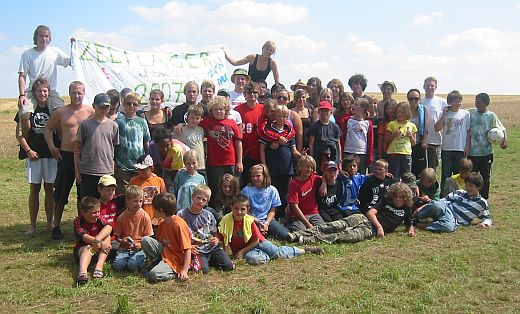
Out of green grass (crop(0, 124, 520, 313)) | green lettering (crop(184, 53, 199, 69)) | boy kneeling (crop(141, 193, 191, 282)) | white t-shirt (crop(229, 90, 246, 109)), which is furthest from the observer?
green lettering (crop(184, 53, 199, 69))

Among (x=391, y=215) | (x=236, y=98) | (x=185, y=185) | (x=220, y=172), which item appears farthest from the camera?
(x=236, y=98)

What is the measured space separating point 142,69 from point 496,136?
23.3 ft

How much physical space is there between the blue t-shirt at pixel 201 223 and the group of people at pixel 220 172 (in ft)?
0.05

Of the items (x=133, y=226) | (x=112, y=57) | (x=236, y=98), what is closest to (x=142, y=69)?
(x=112, y=57)

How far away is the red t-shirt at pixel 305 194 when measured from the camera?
8.32m

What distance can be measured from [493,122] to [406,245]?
13.6 feet

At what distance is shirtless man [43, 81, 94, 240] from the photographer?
25.1 ft

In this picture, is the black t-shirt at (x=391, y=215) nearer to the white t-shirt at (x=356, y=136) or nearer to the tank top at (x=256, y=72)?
the white t-shirt at (x=356, y=136)

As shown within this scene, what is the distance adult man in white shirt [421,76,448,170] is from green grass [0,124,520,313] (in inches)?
106

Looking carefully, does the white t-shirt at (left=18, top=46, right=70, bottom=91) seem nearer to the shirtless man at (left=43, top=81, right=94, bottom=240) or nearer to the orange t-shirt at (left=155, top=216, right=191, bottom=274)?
the shirtless man at (left=43, top=81, right=94, bottom=240)

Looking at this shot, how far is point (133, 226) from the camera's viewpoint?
6.79 meters

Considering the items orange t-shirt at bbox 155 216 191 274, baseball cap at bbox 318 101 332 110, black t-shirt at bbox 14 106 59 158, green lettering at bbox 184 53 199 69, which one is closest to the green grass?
orange t-shirt at bbox 155 216 191 274

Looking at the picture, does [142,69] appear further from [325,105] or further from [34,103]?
[325,105]

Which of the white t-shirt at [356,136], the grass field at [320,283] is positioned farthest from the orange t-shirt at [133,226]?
the white t-shirt at [356,136]
